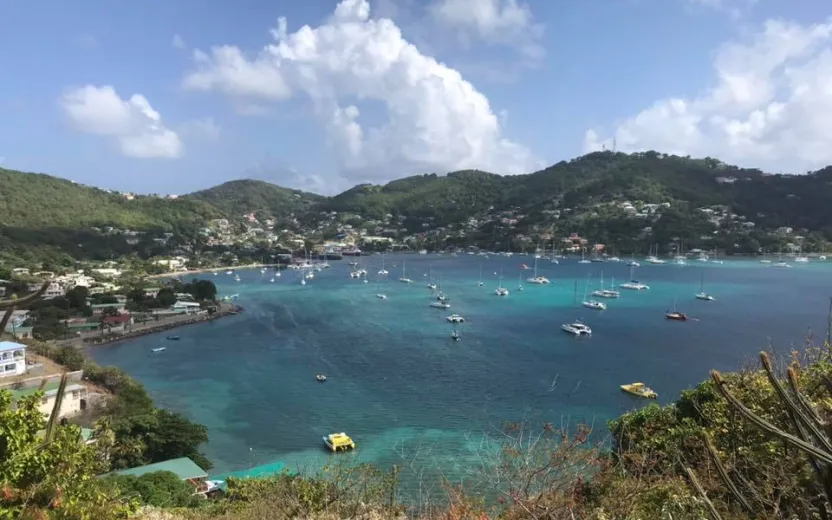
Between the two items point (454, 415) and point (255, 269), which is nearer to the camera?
point (454, 415)

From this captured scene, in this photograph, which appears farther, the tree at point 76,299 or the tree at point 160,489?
the tree at point 76,299

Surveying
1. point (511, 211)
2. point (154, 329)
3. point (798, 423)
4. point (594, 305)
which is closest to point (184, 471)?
point (798, 423)

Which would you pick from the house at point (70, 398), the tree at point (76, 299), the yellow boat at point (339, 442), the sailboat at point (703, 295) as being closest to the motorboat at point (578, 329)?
the sailboat at point (703, 295)

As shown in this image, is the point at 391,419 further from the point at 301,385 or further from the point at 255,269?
the point at 255,269

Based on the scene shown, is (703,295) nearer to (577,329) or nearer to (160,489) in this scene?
(577,329)

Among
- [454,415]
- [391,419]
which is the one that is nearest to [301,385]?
[391,419]

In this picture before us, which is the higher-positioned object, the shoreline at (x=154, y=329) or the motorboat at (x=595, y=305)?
the motorboat at (x=595, y=305)

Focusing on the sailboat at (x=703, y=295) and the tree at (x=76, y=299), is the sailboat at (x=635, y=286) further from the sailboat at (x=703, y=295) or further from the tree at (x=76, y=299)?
the tree at (x=76, y=299)
